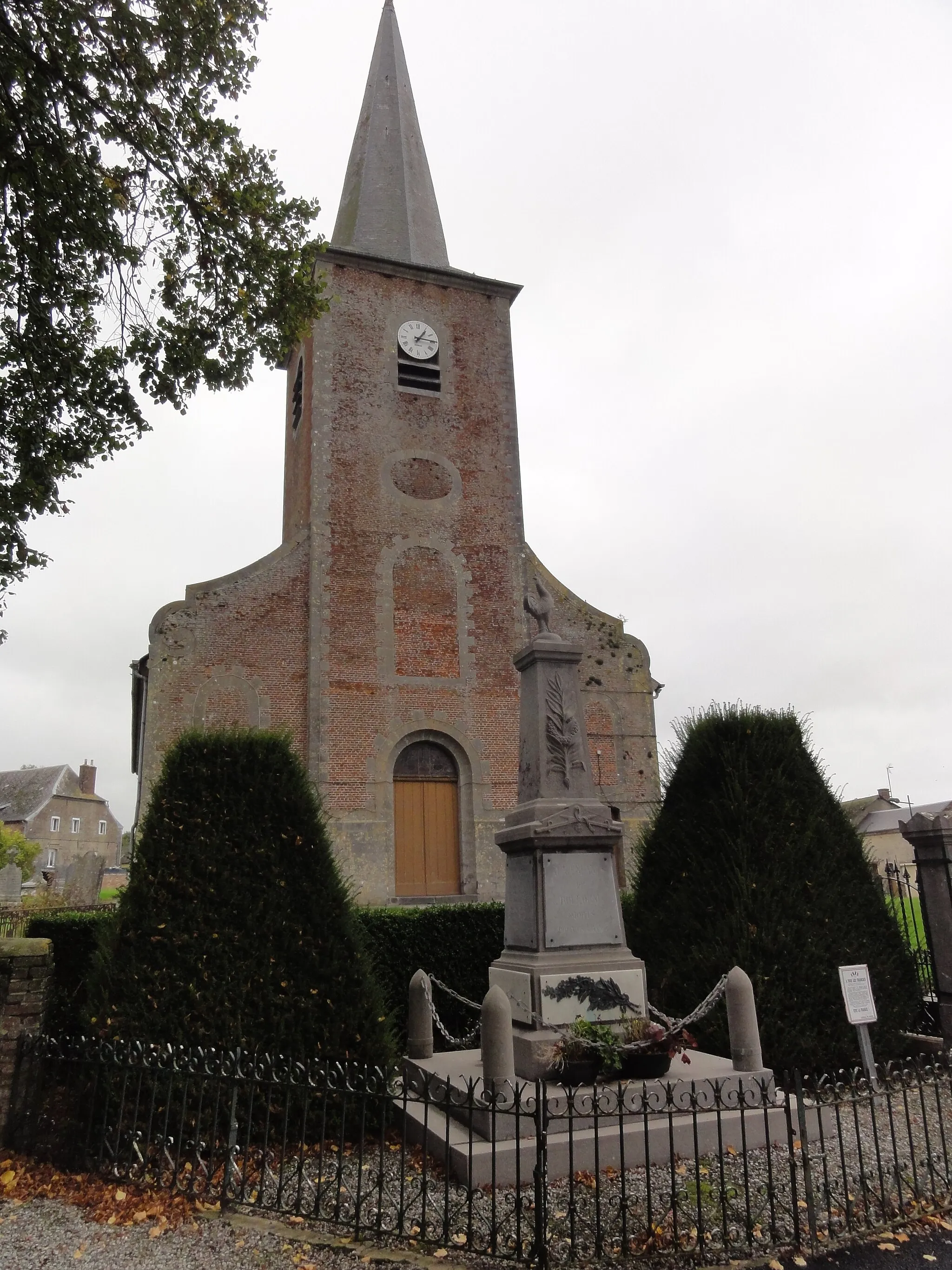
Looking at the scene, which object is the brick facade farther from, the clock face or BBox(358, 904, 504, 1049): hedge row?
BBox(358, 904, 504, 1049): hedge row

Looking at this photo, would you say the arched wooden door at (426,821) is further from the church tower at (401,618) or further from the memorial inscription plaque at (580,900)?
the memorial inscription plaque at (580,900)

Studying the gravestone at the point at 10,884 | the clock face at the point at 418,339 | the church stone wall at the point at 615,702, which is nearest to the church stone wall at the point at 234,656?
the church stone wall at the point at 615,702

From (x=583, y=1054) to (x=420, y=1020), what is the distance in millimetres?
1648

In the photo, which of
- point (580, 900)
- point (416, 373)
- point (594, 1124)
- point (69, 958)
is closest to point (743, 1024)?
point (580, 900)

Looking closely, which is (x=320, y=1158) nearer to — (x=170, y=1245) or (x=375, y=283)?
(x=170, y=1245)

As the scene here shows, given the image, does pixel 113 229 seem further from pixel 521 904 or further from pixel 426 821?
pixel 426 821

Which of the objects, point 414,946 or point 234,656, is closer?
point 414,946

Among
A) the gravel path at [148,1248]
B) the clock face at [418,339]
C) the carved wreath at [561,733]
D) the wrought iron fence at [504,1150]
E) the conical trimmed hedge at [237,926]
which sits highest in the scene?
the clock face at [418,339]

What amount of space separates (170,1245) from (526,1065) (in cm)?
244

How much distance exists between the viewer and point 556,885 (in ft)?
20.8

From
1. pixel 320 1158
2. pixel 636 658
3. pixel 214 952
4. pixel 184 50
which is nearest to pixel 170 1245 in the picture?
pixel 320 1158

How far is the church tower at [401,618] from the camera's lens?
→ 14766 mm

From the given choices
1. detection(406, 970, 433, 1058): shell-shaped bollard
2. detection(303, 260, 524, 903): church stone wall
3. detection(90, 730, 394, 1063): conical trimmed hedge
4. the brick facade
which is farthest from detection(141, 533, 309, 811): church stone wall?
detection(406, 970, 433, 1058): shell-shaped bollard

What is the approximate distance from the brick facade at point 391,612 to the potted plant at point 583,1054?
29.6 ft
